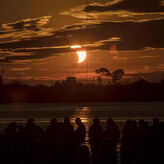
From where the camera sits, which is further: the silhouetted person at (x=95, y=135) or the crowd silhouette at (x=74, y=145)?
the silhouetted person at (x=95, y=135)

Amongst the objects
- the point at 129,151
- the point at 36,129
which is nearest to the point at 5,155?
the point at 36,129

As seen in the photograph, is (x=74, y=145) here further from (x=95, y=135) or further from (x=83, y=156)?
(x=95, y=135)

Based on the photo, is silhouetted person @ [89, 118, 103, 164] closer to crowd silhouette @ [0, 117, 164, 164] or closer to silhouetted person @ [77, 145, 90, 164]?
crowd silhouette @ [0, 117, 164, 164]

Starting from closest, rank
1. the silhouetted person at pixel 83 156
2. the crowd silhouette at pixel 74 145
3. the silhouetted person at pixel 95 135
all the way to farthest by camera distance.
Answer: the crowd silhouette at pixel 74 145 → the silhouetted person at pixel 83 156 → the silhouetted person at pixel 95 135

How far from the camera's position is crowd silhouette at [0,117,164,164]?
884 centimetres

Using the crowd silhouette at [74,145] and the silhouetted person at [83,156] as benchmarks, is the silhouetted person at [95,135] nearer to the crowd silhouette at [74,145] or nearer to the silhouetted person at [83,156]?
the crowd silhouette at [74,145]

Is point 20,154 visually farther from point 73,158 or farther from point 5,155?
point 73,158

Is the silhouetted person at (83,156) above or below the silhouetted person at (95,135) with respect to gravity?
below

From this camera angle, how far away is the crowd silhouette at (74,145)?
884 centimetres

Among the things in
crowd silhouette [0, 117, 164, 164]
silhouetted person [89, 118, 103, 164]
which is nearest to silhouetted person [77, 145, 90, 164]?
crowd silhouette [0, 117, 164, 164]

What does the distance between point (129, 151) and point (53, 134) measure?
2303mm

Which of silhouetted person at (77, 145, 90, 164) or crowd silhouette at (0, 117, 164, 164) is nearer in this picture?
crowd silhouette at (0, 117, 164, 164)

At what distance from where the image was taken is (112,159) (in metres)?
9.78

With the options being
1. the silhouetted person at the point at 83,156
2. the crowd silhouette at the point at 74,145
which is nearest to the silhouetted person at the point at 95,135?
the crowd silhouette at the point at 74,145
